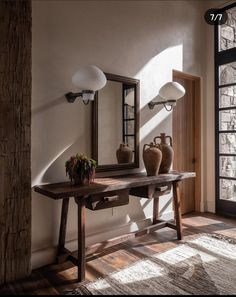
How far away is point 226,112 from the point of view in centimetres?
404

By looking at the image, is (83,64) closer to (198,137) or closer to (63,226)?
(63,226)

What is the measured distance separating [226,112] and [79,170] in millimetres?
2754

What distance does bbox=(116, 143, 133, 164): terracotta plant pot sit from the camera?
304 cm

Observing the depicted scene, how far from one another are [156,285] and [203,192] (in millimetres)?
2444

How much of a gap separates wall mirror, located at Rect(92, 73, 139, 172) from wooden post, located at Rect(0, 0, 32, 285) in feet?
2.57

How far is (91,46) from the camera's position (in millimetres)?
2812

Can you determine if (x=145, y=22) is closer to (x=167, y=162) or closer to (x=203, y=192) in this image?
(x=167, y=162)

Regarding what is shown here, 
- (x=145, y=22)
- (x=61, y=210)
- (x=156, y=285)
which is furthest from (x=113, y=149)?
(x=145, y=22)

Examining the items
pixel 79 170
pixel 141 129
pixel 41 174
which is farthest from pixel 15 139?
pixel 141 129

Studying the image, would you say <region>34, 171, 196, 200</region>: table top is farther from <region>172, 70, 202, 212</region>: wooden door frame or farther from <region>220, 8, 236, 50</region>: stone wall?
<region>220, 8, 236, 50</region>: stone wall

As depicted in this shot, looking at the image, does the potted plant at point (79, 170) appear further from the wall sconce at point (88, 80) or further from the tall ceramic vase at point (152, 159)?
the tall ceramic vase at point (152, 159)

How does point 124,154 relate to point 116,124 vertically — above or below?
below

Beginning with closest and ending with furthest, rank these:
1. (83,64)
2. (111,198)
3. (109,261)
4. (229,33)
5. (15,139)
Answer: (15,139), (111,198), (109,261), (83,64), (229,33)

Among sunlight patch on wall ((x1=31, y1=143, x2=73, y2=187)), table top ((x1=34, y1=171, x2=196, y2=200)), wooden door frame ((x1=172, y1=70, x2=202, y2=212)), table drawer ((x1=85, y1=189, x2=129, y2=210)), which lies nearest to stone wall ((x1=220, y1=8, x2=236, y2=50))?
wooden door frame ((x1=172, y1=70, x2=202, y2=212))
